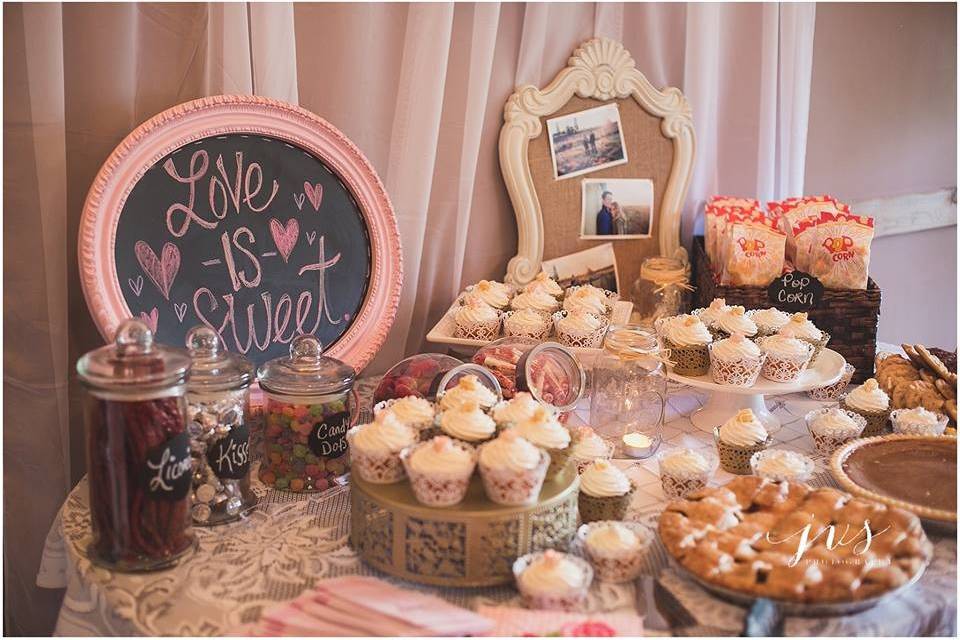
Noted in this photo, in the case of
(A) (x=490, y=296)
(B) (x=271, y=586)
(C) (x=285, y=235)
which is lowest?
(B) (x=271, y=586)

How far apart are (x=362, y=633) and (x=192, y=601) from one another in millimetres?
225

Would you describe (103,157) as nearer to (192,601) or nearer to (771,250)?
(192,601)

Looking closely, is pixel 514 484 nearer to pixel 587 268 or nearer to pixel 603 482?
pixel 603 482

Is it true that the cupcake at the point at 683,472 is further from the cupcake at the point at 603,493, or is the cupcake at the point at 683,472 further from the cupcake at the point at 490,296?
the cupcake at the point at 490,296

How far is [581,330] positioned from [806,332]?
15.8 inches

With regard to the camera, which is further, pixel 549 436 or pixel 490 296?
pixel 490 296

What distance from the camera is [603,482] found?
4.47 feet

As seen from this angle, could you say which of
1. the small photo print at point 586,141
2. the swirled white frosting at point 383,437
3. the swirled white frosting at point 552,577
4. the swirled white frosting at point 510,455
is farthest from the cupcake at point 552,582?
the small photo print at point 586,141

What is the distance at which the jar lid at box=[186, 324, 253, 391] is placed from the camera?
1326 mm

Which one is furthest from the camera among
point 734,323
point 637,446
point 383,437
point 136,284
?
point 734,323

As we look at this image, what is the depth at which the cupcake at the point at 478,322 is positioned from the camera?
1.84 meters

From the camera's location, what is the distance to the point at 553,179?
6.96 ft

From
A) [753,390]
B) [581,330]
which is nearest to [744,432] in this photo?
[753,390]

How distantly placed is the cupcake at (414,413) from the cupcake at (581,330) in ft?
1.55
